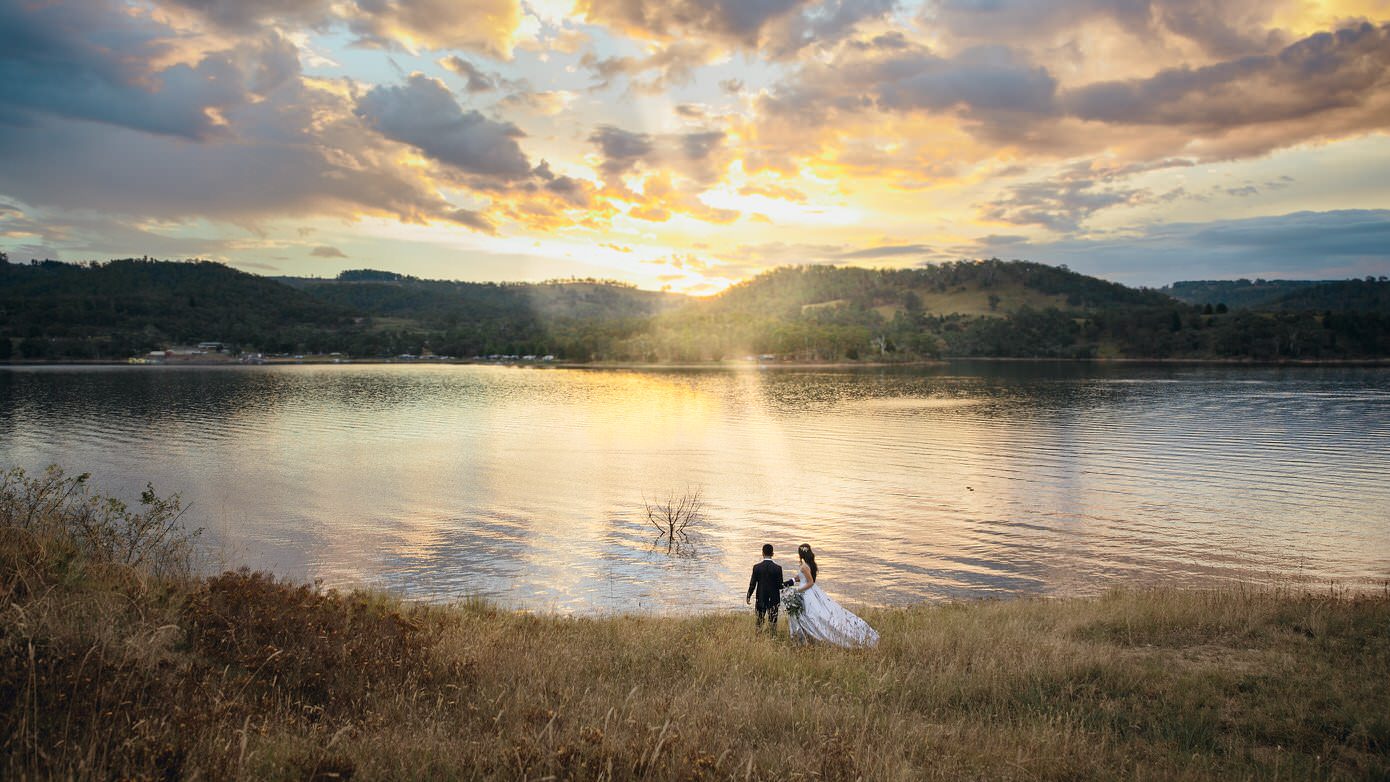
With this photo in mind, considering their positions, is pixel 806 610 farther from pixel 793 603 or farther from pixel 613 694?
pixel 613 694

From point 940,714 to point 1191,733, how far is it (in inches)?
113

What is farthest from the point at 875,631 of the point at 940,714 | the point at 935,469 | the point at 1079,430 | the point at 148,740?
the point at 1079,430

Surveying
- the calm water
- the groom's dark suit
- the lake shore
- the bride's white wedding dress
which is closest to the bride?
the bride's white wedding dress

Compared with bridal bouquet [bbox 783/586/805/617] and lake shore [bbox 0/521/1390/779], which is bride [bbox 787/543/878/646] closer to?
bridal bouquet [bbox 783/586/805/617]

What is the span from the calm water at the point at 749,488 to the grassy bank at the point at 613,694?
8.66m

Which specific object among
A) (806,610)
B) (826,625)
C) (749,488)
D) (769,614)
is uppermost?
(806,610)

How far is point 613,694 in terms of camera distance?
888 cm

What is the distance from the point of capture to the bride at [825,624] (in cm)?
1312

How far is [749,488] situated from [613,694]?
101 ft

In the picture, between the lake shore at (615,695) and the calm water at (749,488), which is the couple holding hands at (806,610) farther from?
the calm water at (749,488)

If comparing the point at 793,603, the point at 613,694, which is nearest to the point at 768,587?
the point at 793,603

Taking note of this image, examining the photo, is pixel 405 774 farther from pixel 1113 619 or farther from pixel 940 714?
pixel 1113 619

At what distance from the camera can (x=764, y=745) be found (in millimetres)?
7277

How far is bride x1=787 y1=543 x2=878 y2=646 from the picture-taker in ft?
43.0
